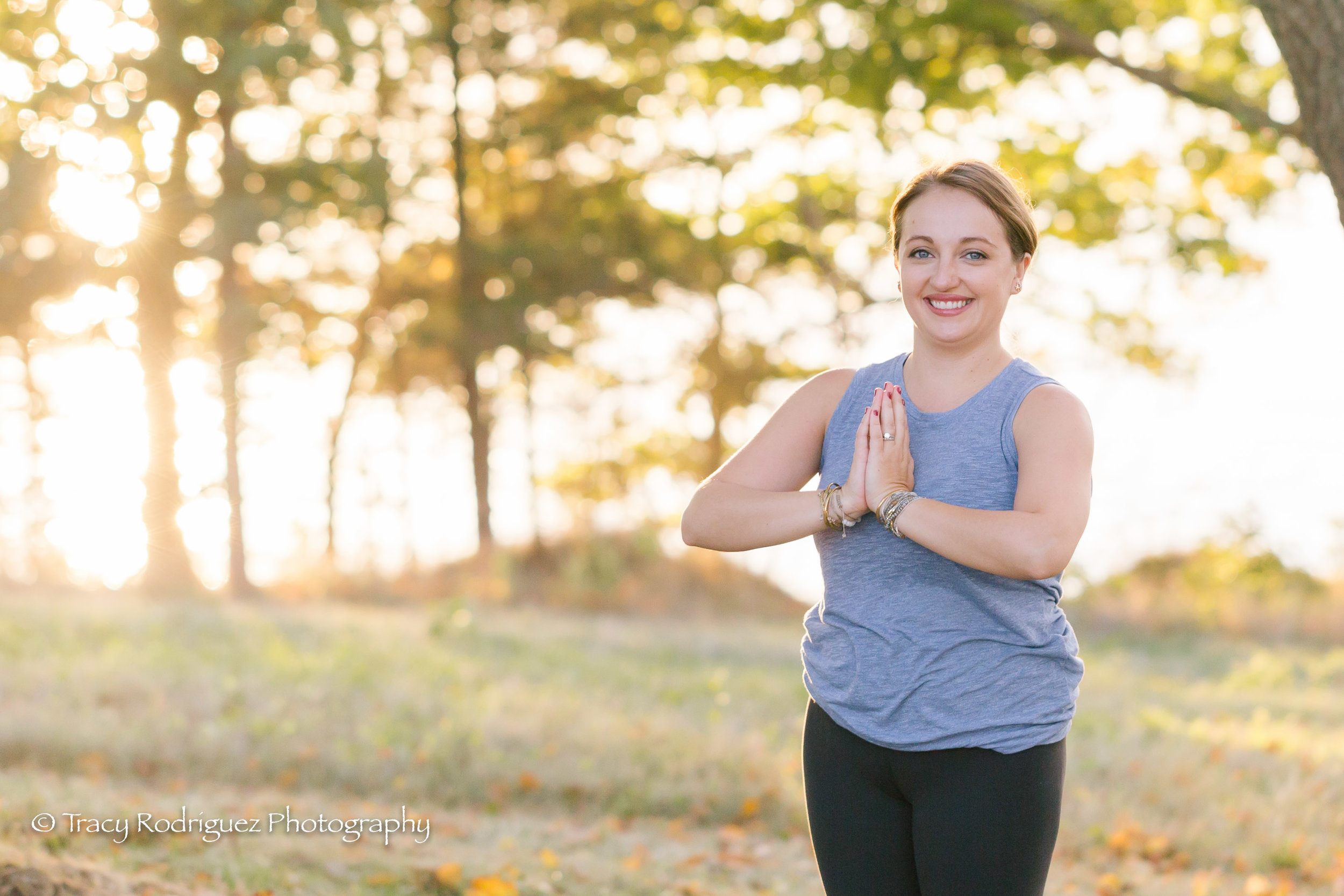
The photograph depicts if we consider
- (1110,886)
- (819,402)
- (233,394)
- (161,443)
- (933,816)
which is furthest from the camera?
(161,443)

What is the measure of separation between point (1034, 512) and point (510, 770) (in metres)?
4.82

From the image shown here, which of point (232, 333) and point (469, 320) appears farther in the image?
point (469, 320)

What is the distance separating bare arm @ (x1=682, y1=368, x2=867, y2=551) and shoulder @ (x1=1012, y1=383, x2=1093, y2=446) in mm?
441

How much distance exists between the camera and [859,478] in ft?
7.49

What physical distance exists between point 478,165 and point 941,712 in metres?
19.5

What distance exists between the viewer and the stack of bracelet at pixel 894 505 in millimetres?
2244

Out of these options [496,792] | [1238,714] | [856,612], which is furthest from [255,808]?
[1238,714]

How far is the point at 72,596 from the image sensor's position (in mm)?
13797

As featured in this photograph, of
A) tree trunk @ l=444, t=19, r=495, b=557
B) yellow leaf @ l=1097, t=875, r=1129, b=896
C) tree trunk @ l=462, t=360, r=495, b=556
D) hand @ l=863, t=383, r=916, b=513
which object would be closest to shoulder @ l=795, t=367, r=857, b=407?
hand @ l=863, t=383, r=916, b=513

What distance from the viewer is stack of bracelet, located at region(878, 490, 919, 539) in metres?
2.24

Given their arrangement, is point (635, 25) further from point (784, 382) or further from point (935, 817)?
point (935, 817)

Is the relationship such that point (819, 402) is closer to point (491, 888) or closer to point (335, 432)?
point (491, 888)

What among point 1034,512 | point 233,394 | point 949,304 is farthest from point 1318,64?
point 233,394

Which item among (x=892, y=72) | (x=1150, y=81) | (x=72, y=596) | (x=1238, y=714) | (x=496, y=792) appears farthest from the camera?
(x=72, y=596)
